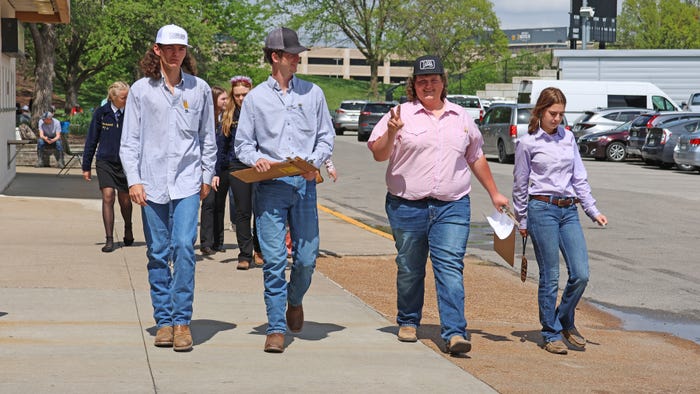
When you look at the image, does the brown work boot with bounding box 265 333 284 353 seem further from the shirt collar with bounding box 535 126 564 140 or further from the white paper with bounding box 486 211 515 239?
the shirt collar with bounding box 535 126 564 140

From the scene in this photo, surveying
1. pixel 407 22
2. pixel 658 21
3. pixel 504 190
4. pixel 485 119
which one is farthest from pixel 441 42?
pixel 504 190

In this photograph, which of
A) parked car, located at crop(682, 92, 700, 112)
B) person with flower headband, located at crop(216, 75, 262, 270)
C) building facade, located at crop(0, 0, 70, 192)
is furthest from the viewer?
parked car, located at crop(682, 92, 700, 112)

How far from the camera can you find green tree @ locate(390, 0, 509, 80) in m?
79.7

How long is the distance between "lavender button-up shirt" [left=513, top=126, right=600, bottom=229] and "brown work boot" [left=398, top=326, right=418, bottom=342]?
1.00 metres

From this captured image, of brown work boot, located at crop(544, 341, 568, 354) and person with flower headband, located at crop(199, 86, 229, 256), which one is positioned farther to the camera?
person with flower headband, located at crop(199, 86, 229, 256)

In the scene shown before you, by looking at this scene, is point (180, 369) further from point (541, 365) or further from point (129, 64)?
point (129, 64)

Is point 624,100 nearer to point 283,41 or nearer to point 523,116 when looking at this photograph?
point 523,116

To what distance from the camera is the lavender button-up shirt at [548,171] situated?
729cm

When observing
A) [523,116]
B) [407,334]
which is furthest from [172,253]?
[523,116]

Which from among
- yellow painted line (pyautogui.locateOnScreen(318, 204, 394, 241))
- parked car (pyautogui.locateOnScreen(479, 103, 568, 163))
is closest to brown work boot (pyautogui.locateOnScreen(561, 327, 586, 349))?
yellow painted line (pyautogui.locateOnScreen(318, 204, 394, 241))

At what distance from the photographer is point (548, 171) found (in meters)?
7.28

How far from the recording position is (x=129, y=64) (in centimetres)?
5994

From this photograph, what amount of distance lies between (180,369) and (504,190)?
1619 centimetres

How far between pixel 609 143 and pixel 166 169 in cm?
2884
